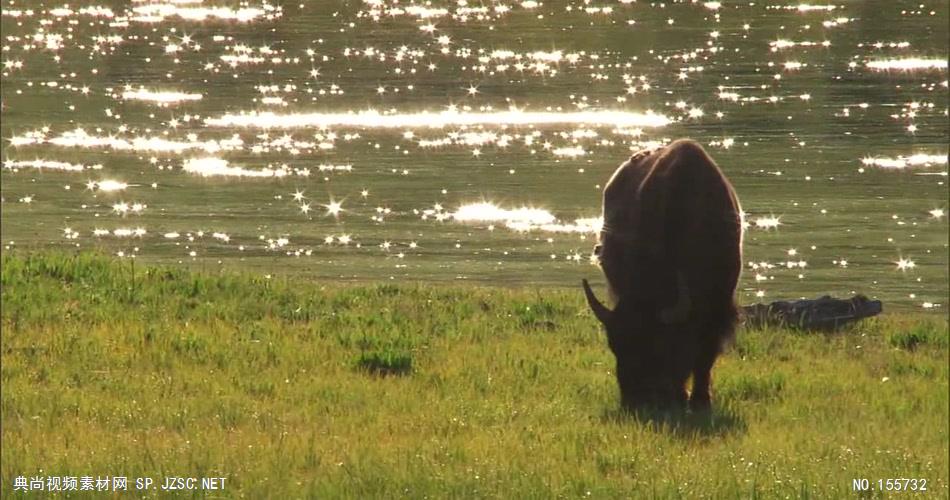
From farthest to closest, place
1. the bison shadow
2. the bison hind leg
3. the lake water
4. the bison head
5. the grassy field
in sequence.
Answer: the lake water → the bison hind leg → the bison head → the bison shadow → the grassy field

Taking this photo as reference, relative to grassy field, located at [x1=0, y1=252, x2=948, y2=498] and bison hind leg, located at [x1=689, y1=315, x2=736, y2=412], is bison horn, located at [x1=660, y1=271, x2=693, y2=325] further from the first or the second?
grassy field, located at [x1=0, y1=252, x2=948, y2=498]

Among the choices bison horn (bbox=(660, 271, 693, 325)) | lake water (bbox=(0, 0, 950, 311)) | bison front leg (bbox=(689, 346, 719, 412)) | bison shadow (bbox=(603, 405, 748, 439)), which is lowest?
bison shadow (bbox=(603, 405, 748, 439))

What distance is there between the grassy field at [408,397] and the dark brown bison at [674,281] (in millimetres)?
371

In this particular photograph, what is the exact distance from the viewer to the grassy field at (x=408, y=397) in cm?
1016

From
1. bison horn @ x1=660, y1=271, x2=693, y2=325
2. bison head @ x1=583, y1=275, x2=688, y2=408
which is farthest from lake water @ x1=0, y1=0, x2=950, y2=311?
bison horn @ x1=660, y1=271, x2=693, y2=325

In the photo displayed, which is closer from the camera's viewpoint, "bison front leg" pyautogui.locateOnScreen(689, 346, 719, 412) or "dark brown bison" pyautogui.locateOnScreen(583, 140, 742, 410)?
"dark brown bison" pyautogui.locateOnScreen(583, 140, 742, 410)

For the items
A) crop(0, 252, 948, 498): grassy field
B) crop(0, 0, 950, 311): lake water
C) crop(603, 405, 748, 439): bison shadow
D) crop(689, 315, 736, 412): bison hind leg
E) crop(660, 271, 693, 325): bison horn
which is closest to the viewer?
crop(0, 252, 948, 498): grassy field

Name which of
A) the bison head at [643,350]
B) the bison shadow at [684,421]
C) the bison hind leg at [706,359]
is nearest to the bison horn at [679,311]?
the bison head at [643,350]

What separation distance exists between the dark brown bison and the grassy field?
1.22 ft

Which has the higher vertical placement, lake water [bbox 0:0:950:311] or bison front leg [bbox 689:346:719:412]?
lake water [bbox 0:0:950:311]

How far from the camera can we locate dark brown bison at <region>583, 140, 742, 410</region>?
12500 millimetres

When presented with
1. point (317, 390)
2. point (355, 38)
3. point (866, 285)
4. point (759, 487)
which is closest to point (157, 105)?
point (355, 38)

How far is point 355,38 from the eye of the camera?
8462cm

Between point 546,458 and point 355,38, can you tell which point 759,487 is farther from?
point 355,38
